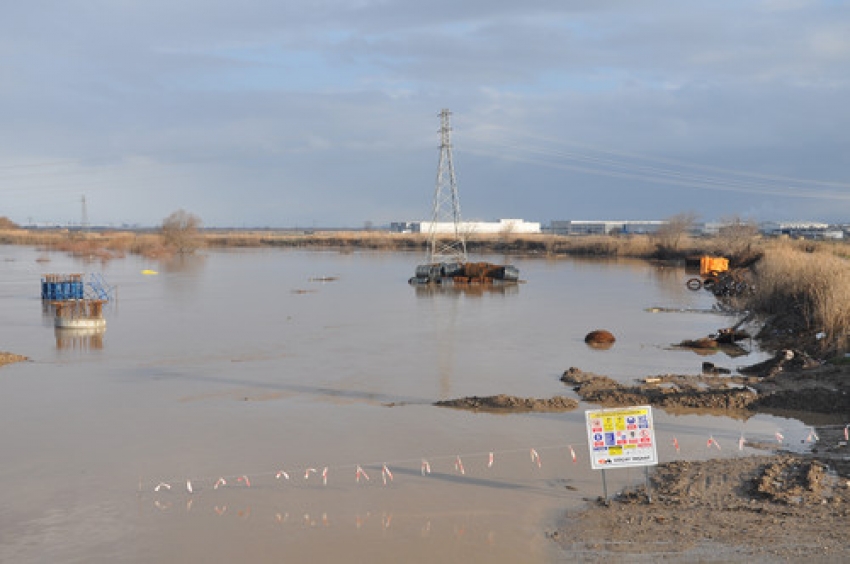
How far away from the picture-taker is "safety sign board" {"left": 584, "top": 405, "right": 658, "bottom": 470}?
8484 millimetres

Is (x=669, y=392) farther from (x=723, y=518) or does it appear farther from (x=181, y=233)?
(x=181, y=233)

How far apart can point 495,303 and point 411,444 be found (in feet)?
78.7

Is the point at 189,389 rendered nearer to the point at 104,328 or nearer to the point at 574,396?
the point at 574,396

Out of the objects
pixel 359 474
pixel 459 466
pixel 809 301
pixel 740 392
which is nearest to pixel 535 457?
pixel 459 466

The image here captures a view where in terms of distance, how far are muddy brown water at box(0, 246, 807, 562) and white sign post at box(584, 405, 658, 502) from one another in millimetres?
848

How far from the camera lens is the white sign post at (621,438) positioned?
8484mm

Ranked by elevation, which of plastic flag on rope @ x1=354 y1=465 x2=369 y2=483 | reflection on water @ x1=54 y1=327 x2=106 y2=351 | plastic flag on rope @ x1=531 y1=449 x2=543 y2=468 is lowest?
plastic flag on rope @ x1=354 y1=465 x2=369 y2=483

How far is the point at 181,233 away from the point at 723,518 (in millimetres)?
84726

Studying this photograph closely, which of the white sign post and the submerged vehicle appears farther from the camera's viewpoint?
the submerged vehicle

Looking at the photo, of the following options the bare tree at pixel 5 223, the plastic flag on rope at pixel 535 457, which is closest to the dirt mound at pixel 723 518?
the plastic flag on rope at pixel 535 457

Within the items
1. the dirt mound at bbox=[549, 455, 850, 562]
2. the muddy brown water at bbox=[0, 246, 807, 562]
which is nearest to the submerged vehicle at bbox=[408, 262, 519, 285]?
the muddy brown water at bbox=[0, 246, 807, 562]

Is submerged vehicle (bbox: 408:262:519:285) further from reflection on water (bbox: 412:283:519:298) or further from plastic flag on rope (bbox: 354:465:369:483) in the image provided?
plastic flag on rope (bbox: 354:465:369:483)

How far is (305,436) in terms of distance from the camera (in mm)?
12273

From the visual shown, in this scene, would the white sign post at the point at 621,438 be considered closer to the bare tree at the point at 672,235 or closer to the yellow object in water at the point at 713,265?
the yellow object in water at the point at 713,265
